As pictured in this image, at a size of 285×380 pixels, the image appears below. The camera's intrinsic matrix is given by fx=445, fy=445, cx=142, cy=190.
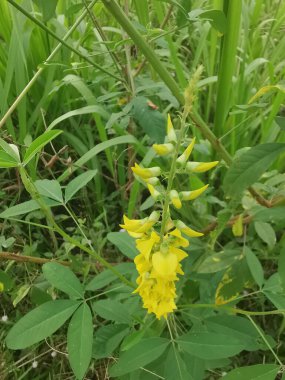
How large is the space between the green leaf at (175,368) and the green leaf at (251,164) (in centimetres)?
35

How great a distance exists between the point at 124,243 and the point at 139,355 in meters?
0.30

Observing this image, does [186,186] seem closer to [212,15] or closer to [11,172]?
[11,172]

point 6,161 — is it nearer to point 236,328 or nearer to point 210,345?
point 210,345

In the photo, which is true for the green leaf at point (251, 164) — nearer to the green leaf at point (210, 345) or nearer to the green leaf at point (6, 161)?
the green leaf at point (210, 345)

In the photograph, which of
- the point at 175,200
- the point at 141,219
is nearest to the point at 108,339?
the point at 141,219

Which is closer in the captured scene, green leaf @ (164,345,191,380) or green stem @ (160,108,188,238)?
green stem @ (160,108,188,238)

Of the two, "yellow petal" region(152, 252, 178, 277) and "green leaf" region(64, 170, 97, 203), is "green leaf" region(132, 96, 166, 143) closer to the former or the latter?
"green leaf" region(64, 170, 97, 203)

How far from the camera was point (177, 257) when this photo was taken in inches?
29.5

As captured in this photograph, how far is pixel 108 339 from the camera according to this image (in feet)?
3.21

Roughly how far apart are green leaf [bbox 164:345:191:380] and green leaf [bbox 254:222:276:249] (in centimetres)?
43

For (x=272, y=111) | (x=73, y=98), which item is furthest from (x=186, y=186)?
(x=73, y=98)

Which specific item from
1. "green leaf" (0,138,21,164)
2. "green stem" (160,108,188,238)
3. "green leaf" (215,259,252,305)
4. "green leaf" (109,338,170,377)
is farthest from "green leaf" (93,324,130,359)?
"green leaf" (0,138,21,164)

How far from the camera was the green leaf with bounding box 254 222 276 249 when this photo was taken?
115 cm

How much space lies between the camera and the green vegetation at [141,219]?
2.65ft
